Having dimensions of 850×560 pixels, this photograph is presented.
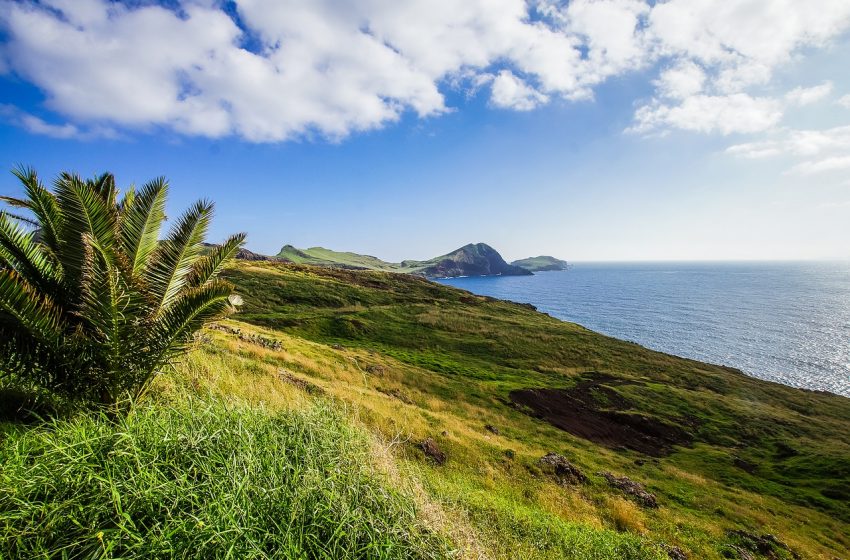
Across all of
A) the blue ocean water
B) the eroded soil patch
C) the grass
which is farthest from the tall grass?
the blue ocean water

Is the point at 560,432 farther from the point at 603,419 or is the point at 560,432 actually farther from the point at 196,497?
the point at 196,497

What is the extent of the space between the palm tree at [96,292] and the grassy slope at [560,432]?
6089 mm

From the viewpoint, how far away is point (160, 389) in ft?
29.5

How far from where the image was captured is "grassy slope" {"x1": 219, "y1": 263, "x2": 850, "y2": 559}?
40.2 feet

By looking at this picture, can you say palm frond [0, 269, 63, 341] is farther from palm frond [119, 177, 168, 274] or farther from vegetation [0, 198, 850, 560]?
palm frond [119, 177, 168, 274]

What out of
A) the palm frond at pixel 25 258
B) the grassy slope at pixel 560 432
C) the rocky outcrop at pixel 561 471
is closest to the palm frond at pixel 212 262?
the palm frond at pixel 25 258

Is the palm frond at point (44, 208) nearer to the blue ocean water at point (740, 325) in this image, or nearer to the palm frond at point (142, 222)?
the palm frond at point (142, 222)

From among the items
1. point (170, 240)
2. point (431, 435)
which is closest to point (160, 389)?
point (170, 240)

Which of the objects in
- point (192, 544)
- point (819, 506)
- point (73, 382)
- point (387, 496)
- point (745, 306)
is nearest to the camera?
point (192, 544)

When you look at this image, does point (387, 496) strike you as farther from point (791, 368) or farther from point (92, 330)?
point (791, 368)

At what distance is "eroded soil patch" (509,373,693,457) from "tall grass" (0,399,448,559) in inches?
961

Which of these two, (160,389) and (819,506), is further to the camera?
(819,506)

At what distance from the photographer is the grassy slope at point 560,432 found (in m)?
12.2

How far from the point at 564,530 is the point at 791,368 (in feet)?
253
